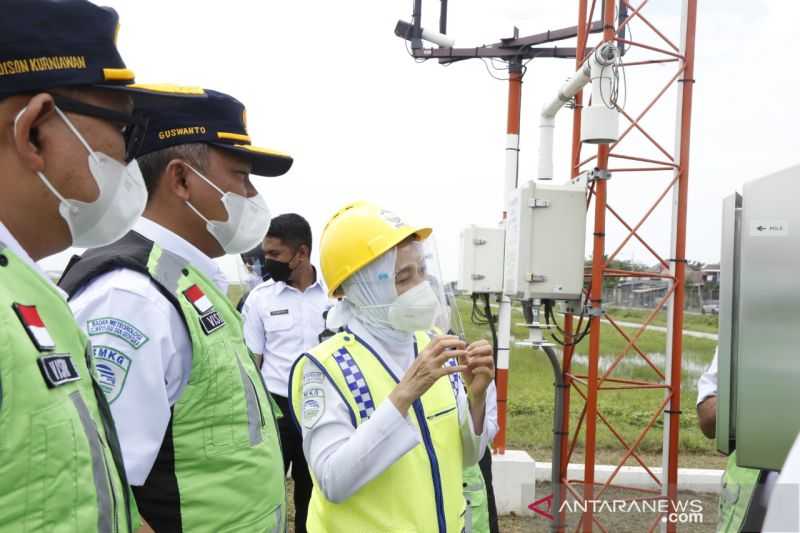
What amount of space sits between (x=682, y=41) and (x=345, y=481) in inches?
195

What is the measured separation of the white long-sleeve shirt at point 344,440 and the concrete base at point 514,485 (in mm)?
4483

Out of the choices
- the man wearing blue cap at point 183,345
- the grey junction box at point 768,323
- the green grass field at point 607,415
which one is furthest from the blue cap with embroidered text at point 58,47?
the green grass field at point 607,415

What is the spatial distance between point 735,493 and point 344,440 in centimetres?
132

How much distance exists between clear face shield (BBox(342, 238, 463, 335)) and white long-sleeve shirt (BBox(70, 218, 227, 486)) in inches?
25.8

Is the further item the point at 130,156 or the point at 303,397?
the point at 303,397

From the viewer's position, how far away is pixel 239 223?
2.20m

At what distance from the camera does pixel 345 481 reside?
5.93 ft

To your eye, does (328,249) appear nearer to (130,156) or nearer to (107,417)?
(130,156)

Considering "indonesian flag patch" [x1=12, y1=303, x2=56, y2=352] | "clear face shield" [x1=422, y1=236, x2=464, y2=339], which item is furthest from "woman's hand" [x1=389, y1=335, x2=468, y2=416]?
"indonesian flag patch" [x1=12, y1=303, x2=56, y2=352]

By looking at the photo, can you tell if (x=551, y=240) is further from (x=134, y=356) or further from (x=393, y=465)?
(x=134, y=356)

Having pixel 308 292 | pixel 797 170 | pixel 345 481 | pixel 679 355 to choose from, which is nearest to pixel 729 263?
pixel 797 170

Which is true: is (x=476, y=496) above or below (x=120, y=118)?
below

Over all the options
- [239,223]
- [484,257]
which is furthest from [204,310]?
[484,257]

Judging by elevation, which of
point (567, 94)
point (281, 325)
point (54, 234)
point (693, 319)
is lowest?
point (693, 319)
